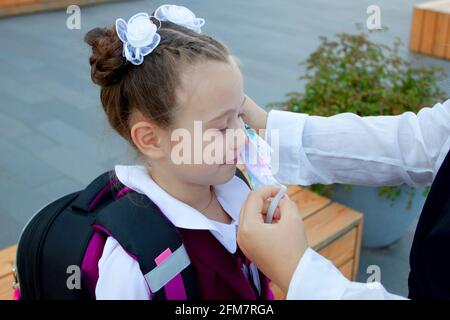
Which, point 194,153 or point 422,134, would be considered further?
point 422,134

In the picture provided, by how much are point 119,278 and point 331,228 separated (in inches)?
56.5

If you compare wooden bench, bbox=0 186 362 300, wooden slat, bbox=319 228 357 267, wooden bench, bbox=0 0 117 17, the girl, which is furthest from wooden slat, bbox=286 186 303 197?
wooden bench, bbox=0 0 117 17

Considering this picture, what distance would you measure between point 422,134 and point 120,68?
798 mm

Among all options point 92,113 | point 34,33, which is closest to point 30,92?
point 92,113

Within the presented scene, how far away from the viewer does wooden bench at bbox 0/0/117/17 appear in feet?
22.7

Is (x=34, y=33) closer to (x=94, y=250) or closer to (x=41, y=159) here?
(x=41, y=159)

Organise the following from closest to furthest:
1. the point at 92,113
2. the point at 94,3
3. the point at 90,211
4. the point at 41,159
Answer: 1. the point at 90,211
2. the point at 41,159
3. the point at 92,113
4. the point at 94,3

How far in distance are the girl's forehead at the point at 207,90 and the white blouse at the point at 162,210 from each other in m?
0.22

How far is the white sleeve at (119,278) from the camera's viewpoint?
3.54ft

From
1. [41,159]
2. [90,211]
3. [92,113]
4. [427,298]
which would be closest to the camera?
[427,298]

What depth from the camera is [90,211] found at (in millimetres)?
1210

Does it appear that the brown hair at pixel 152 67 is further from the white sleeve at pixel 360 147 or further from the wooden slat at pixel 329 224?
the wooden slat at pixel 329 224

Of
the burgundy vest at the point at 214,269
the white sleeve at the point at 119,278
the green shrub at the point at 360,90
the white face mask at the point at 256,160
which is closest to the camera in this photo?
the white sleeve at the point at 119,278

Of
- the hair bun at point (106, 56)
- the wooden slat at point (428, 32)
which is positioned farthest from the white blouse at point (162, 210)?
the wooden slat at point (428, 32)
